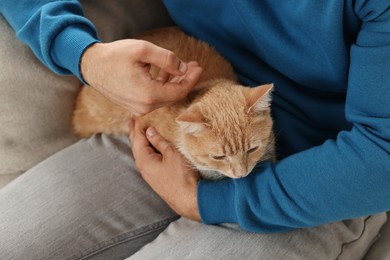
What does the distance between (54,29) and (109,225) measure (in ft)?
1.83

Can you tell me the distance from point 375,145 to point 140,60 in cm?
56

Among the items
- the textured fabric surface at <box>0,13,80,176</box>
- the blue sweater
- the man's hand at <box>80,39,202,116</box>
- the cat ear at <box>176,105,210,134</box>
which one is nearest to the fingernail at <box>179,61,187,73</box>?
the man's hand at <box>80,39,202,116</box>

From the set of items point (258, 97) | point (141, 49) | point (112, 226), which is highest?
point (141, 49)

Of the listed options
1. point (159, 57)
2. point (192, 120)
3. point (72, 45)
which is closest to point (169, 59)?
point (159, 57)

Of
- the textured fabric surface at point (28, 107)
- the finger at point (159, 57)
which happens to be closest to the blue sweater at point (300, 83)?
the textured fabric surface at point (28, 107)

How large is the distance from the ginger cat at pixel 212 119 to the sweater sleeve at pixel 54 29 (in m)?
0.25

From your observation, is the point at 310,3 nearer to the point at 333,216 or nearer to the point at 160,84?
the point at 160,84

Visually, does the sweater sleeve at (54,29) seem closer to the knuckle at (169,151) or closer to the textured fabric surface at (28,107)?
the textured fabric surface at (28,107)

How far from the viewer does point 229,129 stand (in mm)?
1082

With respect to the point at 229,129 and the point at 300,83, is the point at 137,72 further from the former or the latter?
the point at 300,83

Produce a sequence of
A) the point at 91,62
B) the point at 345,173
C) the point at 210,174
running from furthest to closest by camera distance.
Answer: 1. the point at 210,174
2. the point at 91,62
3. the point at 345,173

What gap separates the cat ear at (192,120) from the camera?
99cm

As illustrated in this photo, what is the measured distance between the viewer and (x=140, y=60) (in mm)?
899

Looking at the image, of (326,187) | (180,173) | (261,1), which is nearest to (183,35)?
(261,1)
